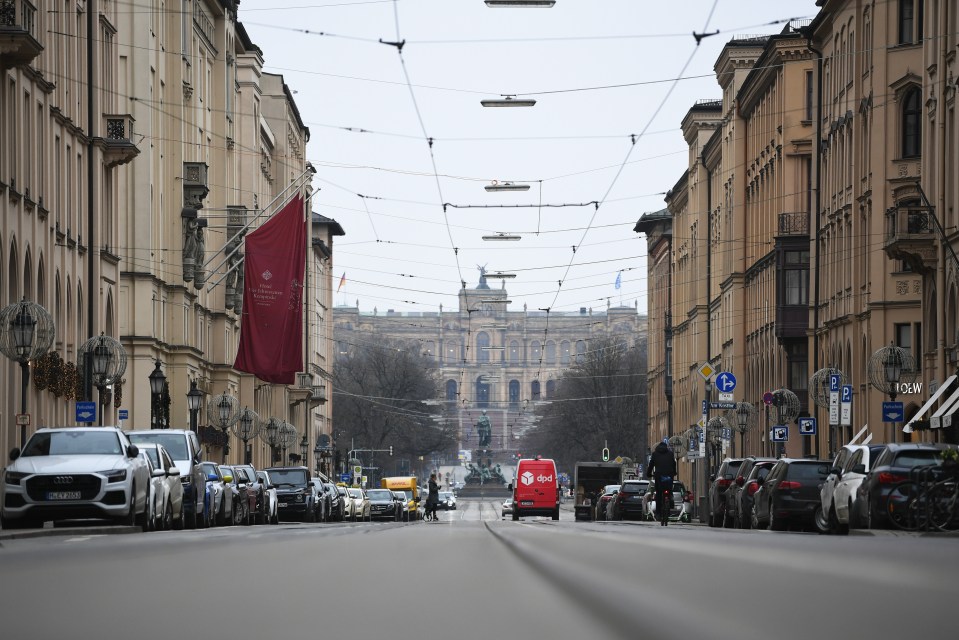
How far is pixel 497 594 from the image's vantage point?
3.00 metres

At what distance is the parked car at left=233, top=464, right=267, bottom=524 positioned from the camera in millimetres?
38584

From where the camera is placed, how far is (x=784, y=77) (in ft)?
222

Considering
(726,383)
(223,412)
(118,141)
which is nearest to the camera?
(118,141)

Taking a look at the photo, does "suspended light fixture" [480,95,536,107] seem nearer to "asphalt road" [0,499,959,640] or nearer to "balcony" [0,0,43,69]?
"balcony" [0,0,43,69]

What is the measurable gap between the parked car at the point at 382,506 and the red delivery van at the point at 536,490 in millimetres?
5375

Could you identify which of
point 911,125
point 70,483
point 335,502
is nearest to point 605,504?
point 335,502

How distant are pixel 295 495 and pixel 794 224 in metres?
28.5

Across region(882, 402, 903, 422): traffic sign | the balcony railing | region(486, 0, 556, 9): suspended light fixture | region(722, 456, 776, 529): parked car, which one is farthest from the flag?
the balcony railing

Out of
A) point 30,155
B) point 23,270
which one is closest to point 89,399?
point 23,270

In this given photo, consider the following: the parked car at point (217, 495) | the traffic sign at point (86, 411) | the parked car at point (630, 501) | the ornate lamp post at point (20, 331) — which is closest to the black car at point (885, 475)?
the parked car at point (217, 495)

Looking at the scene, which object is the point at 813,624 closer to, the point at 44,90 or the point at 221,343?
the point at 44,90

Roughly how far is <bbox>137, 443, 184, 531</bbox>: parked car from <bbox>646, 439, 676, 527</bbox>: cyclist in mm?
9589

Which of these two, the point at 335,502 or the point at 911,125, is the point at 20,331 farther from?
the point at 911,125

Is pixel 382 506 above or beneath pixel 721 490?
beneath
